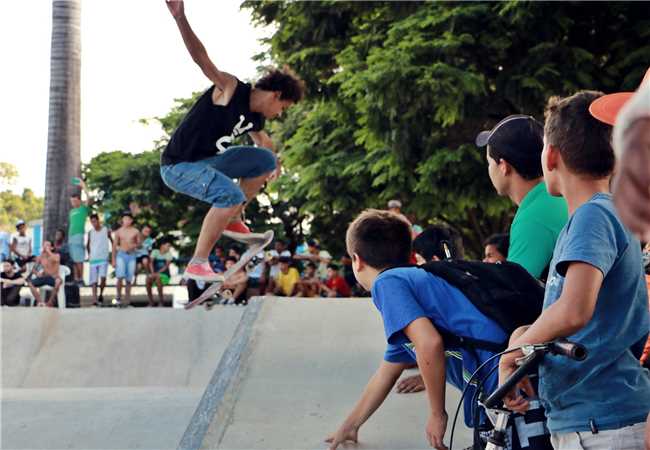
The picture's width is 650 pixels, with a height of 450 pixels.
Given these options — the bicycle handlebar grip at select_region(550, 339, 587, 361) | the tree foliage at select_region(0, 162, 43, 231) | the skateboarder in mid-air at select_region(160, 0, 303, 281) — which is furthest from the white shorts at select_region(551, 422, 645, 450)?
the tree foliage at select_region(0, 162, 43, 231)

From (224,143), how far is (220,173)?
0.22 m

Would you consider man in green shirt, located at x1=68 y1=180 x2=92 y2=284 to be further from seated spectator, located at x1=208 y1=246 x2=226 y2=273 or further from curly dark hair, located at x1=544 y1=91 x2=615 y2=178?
curly dark hair, located at x1=544 y1=91 x2=615 y2=178

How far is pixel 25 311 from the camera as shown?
387 inches

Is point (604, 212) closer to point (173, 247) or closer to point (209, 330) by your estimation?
point (209, 330)

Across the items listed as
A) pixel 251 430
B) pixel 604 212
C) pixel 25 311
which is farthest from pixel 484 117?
pixel 604 212

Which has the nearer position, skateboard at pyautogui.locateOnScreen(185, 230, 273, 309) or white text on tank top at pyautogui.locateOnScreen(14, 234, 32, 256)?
skateboard at pyautogui.locateOnScreen(185, 230, 273, 309)

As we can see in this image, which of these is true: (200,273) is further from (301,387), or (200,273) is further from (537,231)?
(537,231)

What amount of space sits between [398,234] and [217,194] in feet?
8.87

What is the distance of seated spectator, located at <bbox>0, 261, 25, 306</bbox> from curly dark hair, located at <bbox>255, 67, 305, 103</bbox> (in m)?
9.89

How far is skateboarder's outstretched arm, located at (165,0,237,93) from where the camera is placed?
529 centimetres

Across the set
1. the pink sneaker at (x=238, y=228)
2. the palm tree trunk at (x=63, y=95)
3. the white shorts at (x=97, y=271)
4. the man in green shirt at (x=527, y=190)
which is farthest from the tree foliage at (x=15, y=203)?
the man in green shirt at (x=527, y=190)

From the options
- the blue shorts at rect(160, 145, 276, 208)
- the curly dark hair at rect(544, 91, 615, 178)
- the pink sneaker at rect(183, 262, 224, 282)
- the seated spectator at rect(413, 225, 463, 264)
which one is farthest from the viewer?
the pink sneaker at rect(183, 262, 224, 282)

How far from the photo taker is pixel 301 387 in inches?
214

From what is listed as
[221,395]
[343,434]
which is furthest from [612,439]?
[221,395]
